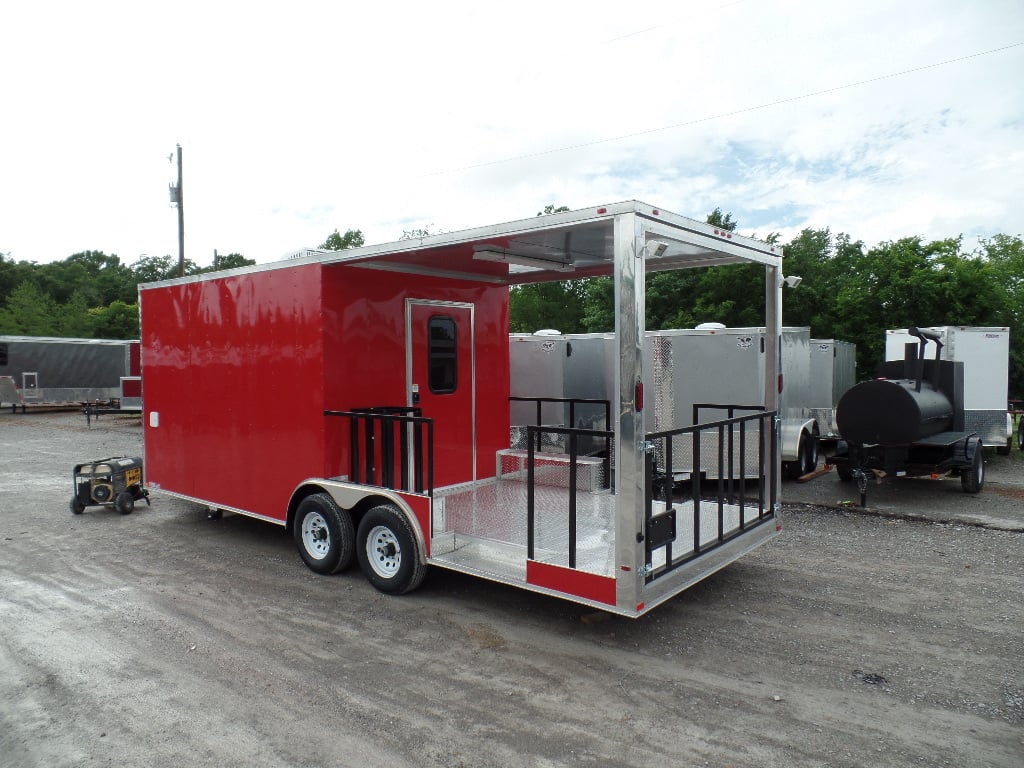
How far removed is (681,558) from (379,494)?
2360mm

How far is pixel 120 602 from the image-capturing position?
5695mm

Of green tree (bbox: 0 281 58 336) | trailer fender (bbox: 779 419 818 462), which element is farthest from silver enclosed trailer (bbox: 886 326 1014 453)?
green tree (bbox: 0 281 58 336)

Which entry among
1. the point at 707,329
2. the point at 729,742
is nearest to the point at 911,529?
the point at 707,329

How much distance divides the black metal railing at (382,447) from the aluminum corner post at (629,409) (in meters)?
1.97

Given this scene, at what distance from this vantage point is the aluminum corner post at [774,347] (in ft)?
19.3

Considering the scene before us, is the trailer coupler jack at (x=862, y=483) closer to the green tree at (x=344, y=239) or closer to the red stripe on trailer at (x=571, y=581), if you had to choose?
the red stripe on trailer at (x=571, y=581)

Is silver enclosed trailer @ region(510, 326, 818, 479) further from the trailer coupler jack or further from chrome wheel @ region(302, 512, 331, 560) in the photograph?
chrome wheel @ region(302, 512, 331, 560)

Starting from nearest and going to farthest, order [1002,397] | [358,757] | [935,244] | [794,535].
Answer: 1. [358,757]
2. [794,535]
3. [1002,397]
4. [935,244]

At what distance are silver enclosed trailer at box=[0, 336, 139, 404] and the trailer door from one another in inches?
876

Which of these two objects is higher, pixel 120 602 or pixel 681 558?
pixel 681 558

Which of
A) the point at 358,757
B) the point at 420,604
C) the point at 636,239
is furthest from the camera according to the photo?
the point at 420,604

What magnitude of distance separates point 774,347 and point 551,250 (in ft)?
6.62

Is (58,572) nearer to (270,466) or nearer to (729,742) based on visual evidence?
(270,466)

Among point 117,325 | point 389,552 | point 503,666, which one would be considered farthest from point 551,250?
point 117,325
